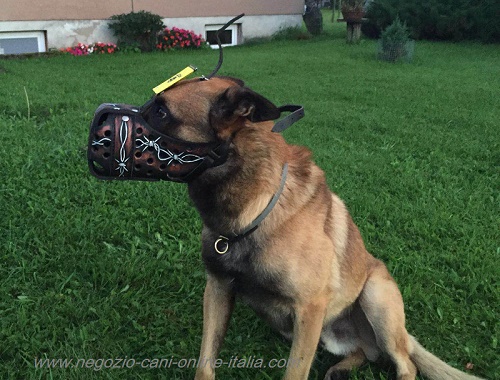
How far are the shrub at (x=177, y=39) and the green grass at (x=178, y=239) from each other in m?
7.11

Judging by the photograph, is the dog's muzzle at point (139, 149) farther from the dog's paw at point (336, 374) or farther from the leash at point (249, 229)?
the dog's paw at point (336, 374)

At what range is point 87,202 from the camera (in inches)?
160

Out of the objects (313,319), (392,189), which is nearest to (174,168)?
(313,319)

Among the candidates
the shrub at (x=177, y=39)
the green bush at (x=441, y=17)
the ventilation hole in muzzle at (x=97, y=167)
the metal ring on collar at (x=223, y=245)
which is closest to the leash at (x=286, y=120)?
the metal ring on collar at (x=223, y=245)

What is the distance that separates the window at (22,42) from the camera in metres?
12.6

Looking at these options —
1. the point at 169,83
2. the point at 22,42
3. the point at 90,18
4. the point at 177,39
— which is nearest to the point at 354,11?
the point at 177,39

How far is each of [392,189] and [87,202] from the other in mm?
2664

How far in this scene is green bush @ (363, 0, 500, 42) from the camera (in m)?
16.2

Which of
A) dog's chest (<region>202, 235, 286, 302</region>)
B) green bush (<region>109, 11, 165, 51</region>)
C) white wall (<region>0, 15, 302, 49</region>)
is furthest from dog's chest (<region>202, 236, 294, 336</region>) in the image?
green bush (<region>109, 11, 165, 51</region>)

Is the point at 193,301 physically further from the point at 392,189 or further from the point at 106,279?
the point at 392,189

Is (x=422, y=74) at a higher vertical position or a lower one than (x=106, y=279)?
higher

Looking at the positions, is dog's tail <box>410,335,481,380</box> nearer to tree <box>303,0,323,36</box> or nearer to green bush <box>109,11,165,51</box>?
green bush <box>109,11,165,51</box>

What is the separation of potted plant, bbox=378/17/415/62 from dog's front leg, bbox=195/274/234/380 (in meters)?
11.2

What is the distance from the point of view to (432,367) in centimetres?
258
